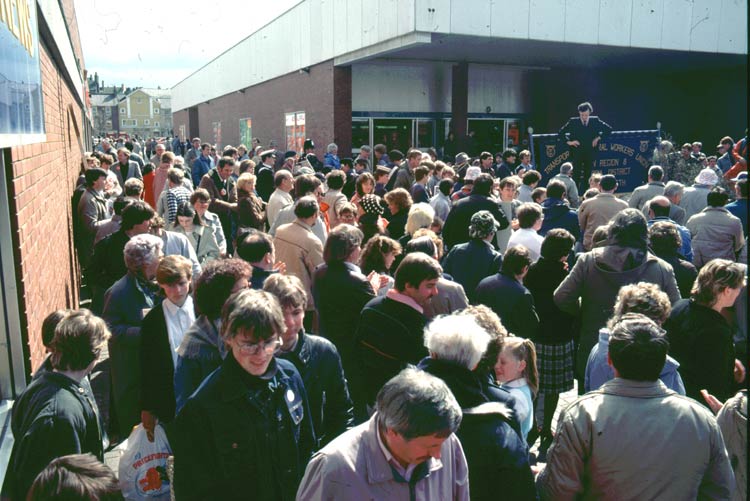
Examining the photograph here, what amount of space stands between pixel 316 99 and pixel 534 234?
1700 centimetres

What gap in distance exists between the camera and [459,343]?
2.73 m

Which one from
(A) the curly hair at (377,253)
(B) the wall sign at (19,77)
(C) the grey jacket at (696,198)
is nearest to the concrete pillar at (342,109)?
(C) the grey jacket at (696,198)

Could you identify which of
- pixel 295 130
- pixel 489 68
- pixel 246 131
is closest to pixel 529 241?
pixel 489 68

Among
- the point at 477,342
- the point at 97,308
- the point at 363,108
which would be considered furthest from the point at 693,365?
the point at 363,108

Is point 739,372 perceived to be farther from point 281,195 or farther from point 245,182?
point 245,182

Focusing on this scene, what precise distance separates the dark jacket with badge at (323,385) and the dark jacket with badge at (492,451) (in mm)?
803

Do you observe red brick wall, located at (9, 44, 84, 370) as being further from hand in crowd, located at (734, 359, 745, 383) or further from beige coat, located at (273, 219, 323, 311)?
hand in crowd, located at (734, 359, 745, 383)

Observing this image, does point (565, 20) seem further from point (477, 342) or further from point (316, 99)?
point (477, 342)

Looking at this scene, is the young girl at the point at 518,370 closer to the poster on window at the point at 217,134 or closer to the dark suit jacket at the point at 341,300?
the dark suit jacket at the point at 341,300

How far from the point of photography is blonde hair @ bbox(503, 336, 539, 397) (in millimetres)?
3770

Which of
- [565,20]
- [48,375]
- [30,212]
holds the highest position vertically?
[565,20]

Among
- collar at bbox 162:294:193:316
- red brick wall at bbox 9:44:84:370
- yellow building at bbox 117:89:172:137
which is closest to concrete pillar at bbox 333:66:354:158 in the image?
red brick wall at bbox 9:44:84:370

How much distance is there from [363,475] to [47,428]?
1.40 m

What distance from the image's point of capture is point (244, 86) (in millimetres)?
32656
